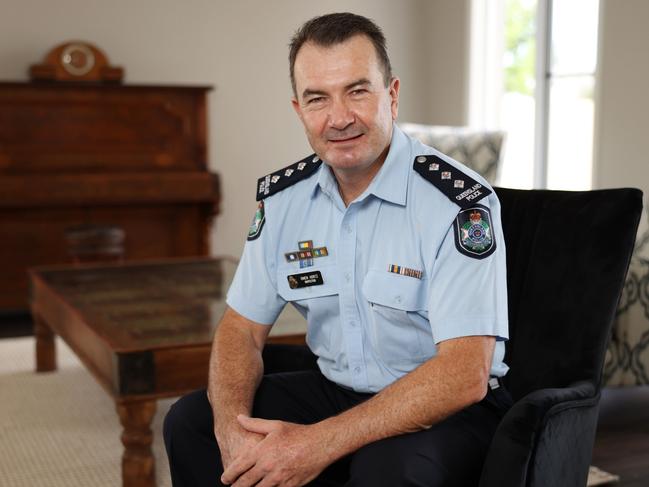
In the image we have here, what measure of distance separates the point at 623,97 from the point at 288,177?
273 cm

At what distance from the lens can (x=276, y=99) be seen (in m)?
5.62

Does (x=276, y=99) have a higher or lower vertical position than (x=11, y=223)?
higher

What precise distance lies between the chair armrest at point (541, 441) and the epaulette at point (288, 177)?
2.15 ft

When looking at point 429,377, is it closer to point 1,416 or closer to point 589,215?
point 589,215

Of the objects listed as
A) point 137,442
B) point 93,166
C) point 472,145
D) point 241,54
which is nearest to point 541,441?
point 137,442

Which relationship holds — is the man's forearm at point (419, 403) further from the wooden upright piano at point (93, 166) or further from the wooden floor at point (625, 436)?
the wooden upright piano at point (93, 166)

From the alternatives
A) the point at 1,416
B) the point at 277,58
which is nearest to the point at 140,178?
the point at 277,58

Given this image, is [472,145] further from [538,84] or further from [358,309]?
[358,309]

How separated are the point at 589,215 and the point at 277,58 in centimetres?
419

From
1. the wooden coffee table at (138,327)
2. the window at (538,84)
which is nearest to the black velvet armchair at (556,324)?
the wooden coffee table at (138,327)

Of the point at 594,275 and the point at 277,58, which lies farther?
the point at 277,58

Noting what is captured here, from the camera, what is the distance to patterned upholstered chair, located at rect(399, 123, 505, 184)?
4129 millimetres

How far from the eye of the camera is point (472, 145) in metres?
4.18

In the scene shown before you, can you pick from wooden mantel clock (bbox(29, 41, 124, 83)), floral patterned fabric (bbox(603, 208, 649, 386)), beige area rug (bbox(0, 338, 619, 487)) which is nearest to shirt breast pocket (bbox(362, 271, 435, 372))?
beige area rug (bbox(0, 338, 619, 487))
